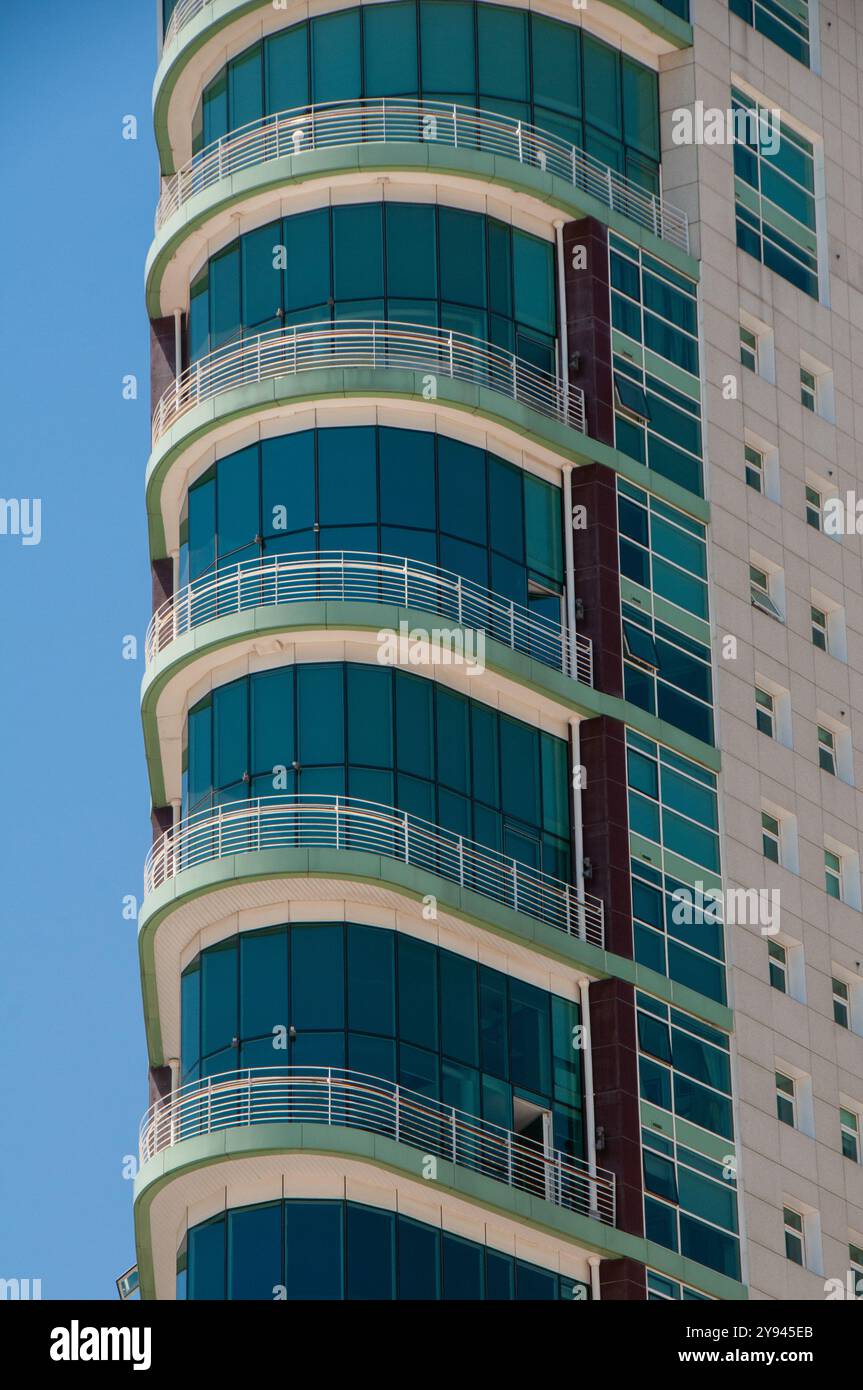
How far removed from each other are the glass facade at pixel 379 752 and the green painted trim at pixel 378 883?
61.9 inches

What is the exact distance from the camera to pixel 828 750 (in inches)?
3167

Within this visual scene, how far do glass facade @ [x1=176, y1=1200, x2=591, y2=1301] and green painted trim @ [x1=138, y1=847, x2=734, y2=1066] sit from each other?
6119 mm

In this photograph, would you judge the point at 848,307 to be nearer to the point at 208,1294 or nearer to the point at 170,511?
the point at 170,511

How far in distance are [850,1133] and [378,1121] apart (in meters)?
14.0

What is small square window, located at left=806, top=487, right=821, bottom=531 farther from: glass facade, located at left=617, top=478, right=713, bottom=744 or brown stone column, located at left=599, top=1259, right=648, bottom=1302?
brown stone column, located at left=599, top=1259, right=648, bottom=1302

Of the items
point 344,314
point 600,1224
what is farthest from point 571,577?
point 600,1224

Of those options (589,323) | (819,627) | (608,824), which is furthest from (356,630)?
(819,627)

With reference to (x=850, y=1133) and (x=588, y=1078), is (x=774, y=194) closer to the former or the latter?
(x=850, y=1133)

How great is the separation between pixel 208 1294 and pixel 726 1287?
10.9 metres

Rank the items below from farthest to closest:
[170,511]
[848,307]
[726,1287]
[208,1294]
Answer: [848,307] < [170,511] < [726,1287] < [208,1294]

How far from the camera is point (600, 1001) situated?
233 ft

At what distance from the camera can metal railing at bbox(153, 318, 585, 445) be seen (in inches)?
2894

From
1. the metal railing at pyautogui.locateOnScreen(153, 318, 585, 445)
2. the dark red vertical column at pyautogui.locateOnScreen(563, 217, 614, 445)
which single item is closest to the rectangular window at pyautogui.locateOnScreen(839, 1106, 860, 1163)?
the dark red vertical column at pyautogui.locateOnScreen(563, 217, 614, 445)

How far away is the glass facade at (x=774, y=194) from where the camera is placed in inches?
3292
